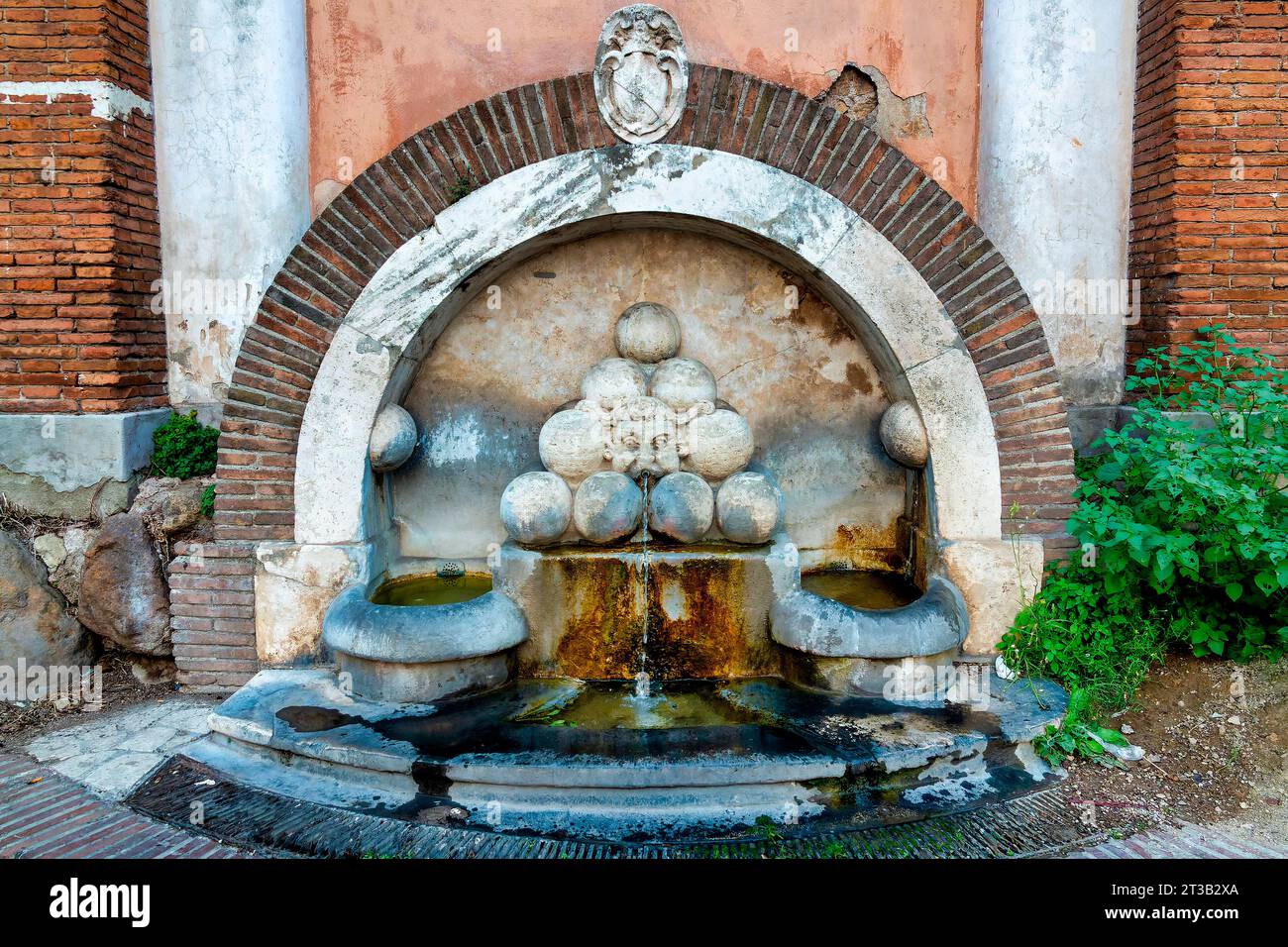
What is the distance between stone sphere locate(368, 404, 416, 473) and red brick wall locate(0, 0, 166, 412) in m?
1.62

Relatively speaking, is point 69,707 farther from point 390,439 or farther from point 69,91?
point 69,91

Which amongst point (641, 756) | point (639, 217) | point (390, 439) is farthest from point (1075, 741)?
point (390, 439)

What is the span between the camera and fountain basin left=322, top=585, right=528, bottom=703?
4363 millimetres

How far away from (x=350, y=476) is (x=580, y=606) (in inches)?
55.1

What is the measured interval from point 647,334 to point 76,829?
11.4 ft

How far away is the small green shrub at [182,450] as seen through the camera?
550 cm

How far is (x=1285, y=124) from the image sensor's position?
5.17 m

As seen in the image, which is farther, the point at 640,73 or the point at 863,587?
the point at 863,587

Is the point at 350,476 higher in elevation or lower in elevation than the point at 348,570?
higher

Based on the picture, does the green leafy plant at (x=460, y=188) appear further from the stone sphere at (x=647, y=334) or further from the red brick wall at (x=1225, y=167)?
the red brick wall at (x=1225, y=167)

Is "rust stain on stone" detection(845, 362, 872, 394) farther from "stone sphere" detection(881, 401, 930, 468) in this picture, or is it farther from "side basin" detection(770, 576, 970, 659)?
"side basin" detection(770, 576, 970, 659)

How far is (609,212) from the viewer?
484 centimetres
